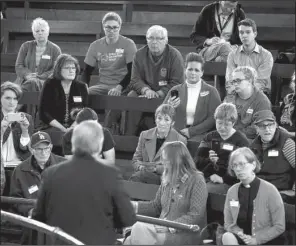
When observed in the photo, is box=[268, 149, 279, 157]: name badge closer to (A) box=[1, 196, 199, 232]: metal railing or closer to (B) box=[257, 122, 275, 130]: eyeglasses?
(B) box=[257, 122, 275, 130]: eyeglasses

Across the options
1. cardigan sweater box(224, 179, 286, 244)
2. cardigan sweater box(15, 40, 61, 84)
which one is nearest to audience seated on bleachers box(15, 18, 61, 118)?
cardigan sweater box(15, 40, 61, 84)

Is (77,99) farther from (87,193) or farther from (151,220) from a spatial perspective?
(87,193)

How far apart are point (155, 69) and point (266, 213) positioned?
7.07ft

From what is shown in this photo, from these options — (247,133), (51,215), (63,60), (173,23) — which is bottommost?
(51,215)

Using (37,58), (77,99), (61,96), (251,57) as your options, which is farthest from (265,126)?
(37,58)

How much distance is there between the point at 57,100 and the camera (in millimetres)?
6988

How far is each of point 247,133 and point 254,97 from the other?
0.99ft

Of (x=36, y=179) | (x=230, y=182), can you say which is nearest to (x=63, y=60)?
(x=36, y=179)

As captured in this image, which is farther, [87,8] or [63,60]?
[87,8]

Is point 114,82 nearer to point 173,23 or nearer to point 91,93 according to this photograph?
point 91,93

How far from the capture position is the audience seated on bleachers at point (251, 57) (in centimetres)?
695

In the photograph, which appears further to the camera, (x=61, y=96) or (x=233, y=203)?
(x=61, y=96)

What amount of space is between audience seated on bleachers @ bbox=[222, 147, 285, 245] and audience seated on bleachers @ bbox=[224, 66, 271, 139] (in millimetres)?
840

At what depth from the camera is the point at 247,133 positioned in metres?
6.25
